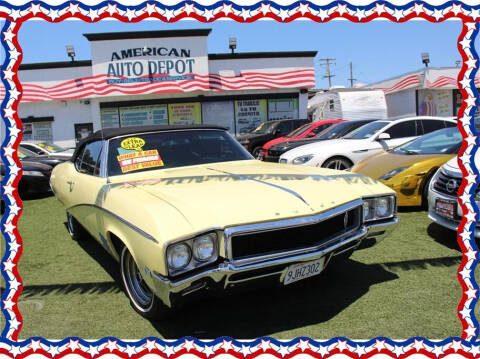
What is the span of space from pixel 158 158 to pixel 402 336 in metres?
2.58

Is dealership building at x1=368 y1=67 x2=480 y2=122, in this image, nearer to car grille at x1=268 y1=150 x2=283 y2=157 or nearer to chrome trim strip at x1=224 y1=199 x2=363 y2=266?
car grille at x1=268 y1=150 x2=283 y2=157

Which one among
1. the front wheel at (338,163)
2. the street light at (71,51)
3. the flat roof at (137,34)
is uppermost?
the flat roof at (137,34)

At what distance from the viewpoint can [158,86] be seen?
63.2 ft

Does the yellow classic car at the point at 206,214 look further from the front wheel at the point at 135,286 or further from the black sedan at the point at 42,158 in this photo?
the black sedan at the point at 42,158

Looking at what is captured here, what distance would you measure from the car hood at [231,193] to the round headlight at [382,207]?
0.09 meters

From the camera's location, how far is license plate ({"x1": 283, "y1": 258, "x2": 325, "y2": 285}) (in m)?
2.76

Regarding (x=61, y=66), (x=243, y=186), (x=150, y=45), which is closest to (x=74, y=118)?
(x=61, y=66)

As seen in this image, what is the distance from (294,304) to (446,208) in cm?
220

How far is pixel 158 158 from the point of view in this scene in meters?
3.85

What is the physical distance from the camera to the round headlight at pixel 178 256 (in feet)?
7.89

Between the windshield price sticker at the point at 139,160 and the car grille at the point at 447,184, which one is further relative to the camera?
the car grille at the point at 447,184

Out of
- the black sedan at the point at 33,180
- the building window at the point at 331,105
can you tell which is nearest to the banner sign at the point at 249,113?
the building window at the point at 331,105

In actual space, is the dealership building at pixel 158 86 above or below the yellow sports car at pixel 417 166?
above

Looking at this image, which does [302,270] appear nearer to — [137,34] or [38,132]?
[137,34]
